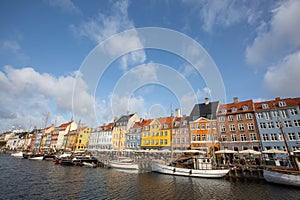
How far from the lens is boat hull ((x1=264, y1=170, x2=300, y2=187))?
19.8 m

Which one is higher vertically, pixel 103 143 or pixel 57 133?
pixel 57 133

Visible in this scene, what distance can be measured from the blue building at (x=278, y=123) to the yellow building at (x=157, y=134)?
78.1 feet

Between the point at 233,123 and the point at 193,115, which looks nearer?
the point at 233,123

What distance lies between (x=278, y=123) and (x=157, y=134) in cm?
3141

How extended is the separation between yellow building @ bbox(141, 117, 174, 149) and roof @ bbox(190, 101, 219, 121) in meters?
7.40

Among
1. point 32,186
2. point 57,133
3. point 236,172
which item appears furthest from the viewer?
point 57,133

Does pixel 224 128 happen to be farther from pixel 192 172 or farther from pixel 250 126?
pixel 192 172

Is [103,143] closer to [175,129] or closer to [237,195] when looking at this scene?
[175,129]

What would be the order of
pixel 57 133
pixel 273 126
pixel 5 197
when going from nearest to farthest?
1. pixel 5 197
2. pixel 273 126
3. pixel 57 133

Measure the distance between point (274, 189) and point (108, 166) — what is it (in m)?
32.0

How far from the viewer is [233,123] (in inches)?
1602

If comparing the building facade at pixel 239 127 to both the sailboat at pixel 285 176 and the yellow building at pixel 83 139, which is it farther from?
the yellow building at pixel 83 139

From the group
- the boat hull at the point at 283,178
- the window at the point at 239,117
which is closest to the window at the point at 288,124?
the window at the point at 239,117

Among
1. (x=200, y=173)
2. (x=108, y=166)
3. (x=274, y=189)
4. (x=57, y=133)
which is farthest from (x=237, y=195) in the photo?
(x=57, y=133)
